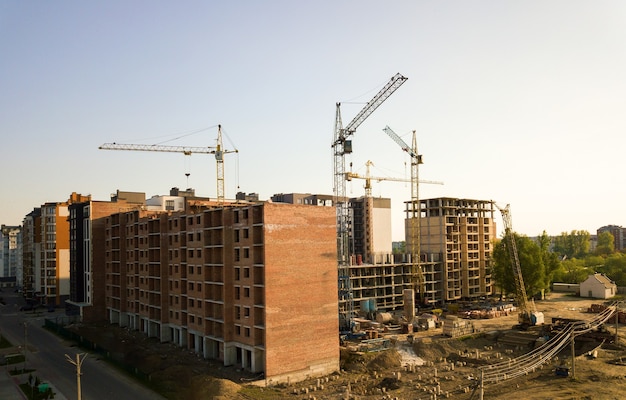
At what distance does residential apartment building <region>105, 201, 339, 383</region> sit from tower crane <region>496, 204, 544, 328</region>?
45.3 metres

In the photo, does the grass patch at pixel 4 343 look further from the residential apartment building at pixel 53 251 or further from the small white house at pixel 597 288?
the small white house at pixel 597 288

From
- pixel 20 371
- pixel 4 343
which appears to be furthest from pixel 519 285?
pixel 4 343

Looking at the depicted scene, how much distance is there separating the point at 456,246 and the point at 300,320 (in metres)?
78.5

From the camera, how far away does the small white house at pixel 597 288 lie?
409 feet

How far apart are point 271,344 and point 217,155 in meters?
87.1

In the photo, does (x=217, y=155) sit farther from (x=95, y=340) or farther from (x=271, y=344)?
(x=271, y=344)

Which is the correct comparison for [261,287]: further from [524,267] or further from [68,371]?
[524,267]

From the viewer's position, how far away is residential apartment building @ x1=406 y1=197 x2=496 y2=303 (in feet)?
396

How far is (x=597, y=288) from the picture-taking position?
126 metres

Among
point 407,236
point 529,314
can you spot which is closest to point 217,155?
point 407,236

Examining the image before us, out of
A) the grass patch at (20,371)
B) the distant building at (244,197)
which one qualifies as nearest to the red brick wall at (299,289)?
the grass patch at (20,371)

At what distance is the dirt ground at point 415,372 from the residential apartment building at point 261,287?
2.75 m

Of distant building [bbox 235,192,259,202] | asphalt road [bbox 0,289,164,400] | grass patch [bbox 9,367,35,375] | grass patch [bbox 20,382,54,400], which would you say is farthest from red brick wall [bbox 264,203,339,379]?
distant building [bbox 235,192,259,202]

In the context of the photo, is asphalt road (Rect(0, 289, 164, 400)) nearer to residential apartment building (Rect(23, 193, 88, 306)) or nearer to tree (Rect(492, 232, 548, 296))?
residential apartment building (Rect(23, 193, 88, 306))
